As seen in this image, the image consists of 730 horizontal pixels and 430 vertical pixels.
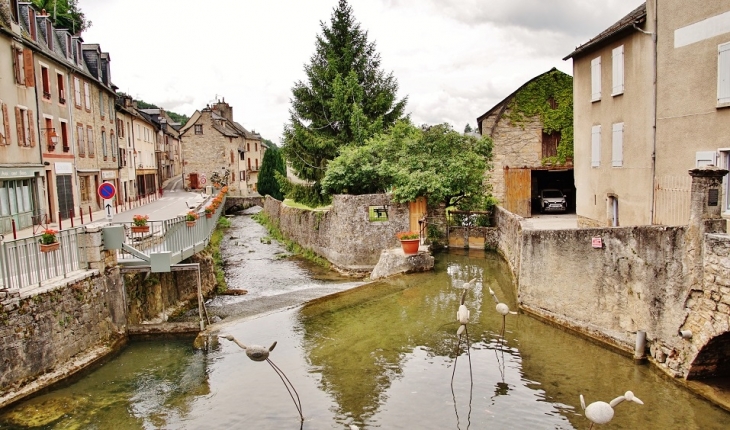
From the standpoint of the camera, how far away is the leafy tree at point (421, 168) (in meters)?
21.8

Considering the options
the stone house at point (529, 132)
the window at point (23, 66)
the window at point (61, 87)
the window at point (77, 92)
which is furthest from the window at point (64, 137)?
the stone house at point (529, 132)

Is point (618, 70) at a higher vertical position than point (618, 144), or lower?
higher

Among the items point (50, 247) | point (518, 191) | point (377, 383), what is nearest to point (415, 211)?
point (518, 191)

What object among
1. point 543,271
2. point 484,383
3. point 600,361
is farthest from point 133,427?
point 543,271

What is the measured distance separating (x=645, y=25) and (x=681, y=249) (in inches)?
326

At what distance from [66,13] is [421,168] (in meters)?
33.3

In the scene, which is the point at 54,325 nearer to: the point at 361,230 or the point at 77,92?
the point at 361,230

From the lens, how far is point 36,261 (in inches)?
421

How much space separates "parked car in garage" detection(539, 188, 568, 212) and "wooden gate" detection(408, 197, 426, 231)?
8.45 m

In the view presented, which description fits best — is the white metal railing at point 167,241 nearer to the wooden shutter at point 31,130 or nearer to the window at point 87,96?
the wooden shutter at point 31,130

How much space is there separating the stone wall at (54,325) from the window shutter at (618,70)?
1567cm

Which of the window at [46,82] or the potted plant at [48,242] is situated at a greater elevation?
the window at [46,82]

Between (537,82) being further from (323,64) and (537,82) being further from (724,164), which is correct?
(724,164)

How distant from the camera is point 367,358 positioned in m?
11.4
